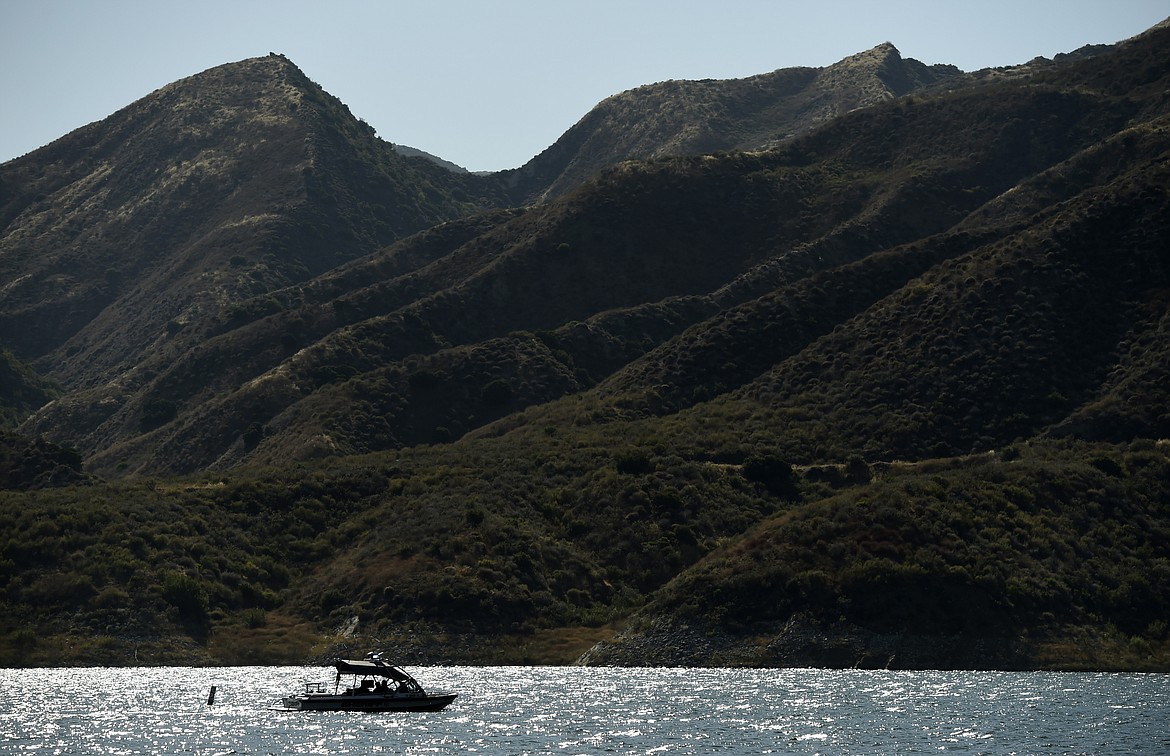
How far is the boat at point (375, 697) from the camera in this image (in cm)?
6844

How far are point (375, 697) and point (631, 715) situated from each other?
15.2 meters

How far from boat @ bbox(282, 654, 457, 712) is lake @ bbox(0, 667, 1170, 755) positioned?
72 cm

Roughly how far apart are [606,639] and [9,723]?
42940 mm

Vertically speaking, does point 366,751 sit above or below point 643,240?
below

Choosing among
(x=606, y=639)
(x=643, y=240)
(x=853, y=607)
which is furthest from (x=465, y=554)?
(x=643, y=240)

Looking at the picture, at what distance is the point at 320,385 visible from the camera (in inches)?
6673

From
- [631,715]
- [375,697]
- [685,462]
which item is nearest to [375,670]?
[375,697]

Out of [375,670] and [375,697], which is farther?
[375,670]

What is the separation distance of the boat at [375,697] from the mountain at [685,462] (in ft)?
74.9

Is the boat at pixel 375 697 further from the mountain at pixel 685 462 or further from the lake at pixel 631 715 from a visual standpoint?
the mountain at pixel 685 462

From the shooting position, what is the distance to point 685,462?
396 ft

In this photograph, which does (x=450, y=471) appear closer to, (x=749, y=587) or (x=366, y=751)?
(x=749, y=587)

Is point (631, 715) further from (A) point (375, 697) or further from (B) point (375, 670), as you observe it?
(B) point (375, 670)

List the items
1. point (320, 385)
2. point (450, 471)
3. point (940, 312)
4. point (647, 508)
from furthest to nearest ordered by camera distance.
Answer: point (320, 385), point (940, 312), point (450, 471), point (647, 508)
